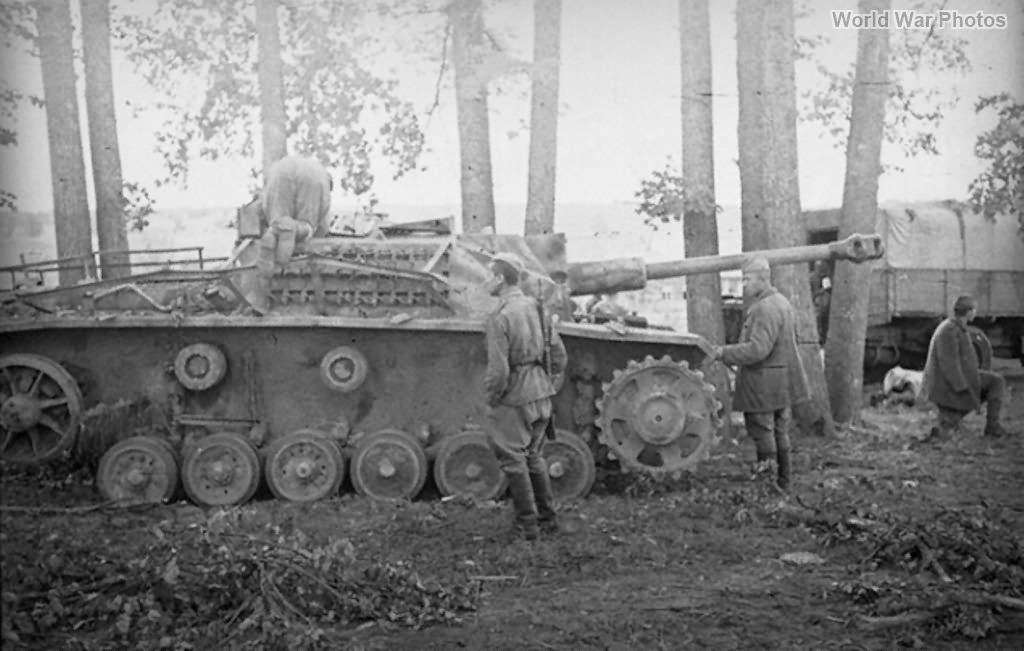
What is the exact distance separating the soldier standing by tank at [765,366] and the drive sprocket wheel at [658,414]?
0.32 meters

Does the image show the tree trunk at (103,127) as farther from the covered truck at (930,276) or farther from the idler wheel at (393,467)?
the covered truck at (930,276)

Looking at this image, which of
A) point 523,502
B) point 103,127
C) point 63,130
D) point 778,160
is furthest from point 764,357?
point 63,130

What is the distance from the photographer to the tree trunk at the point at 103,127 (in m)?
7.21

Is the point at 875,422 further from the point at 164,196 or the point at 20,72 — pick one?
the point at 20,72

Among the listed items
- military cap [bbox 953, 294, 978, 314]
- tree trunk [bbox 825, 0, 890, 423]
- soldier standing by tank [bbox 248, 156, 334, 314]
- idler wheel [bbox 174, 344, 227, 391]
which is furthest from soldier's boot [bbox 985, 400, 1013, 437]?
idler wheel [bbox 174, 344, 227, 391]

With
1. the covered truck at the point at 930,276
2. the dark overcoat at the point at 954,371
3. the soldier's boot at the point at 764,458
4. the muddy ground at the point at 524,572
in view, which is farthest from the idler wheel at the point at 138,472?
the covered truck at the point at 930,276

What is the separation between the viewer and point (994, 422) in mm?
11305

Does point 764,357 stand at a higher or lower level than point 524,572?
higher

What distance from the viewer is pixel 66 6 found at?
6527 millimetres

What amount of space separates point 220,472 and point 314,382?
41.9 inches

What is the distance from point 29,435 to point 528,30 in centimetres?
613

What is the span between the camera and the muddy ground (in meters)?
5.14

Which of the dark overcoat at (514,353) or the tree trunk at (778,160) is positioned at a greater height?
the tree trunk at (778,160)

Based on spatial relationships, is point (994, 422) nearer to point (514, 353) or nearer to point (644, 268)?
point (644, 268)
